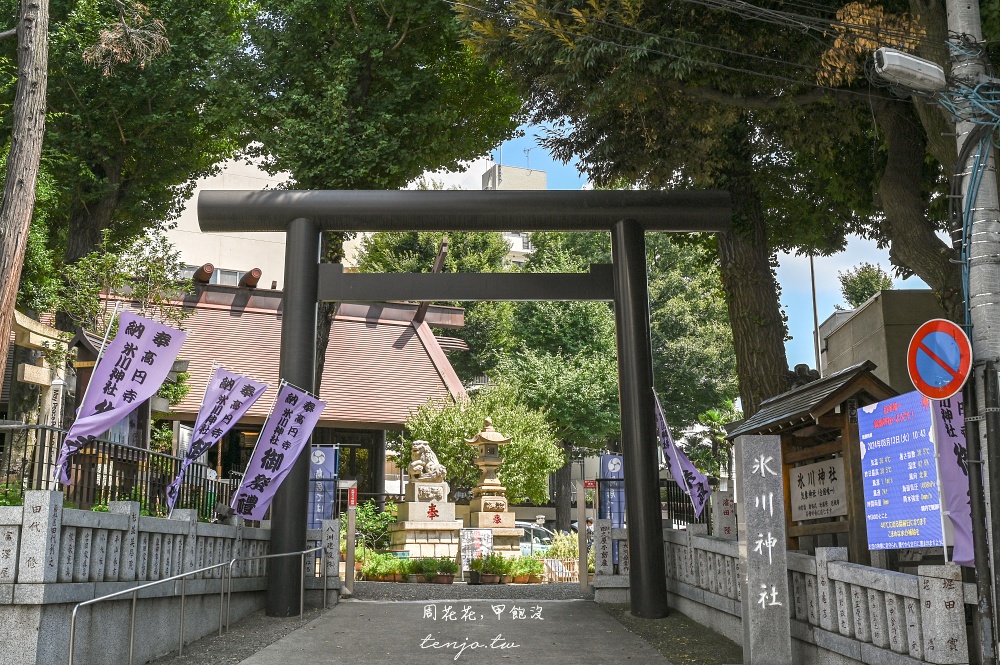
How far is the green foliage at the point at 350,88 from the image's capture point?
53.5 feet

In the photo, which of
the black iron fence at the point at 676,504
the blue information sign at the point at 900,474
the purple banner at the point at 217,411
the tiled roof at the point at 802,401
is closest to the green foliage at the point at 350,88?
the purple banner at the point at 217,411

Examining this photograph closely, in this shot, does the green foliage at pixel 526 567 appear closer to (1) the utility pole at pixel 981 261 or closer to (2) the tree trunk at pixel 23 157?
(2) the tree trunk at pixel 23 157

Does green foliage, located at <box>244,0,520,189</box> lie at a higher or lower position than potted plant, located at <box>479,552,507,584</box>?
higher

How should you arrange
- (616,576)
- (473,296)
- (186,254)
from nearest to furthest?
(473,296) → (616,576) → (186,254)

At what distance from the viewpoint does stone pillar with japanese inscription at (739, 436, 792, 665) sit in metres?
7.75

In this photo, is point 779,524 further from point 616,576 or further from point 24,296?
point 24,296

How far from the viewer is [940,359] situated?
254 inches

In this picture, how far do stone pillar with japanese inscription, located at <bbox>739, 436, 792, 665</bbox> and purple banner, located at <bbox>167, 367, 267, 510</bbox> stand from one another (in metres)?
6.17

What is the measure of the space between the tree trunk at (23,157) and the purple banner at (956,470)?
34.2 ft

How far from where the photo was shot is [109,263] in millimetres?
16422

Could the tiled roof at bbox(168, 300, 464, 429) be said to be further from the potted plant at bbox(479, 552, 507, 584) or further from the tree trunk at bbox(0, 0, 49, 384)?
the tree trunk at bbox(0, 0, 49, 384)

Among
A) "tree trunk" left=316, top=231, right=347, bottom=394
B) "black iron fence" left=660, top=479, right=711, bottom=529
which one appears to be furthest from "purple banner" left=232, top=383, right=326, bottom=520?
"black iron fence" left=660, top=479, right=711, bottom=529

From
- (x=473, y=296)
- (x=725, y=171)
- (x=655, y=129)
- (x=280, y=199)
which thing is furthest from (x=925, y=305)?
(x=280, y=199)

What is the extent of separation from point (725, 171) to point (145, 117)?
465 inches
